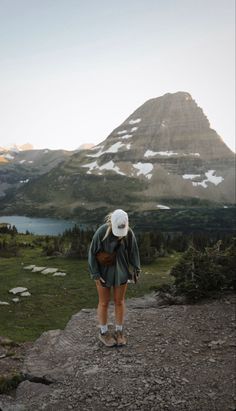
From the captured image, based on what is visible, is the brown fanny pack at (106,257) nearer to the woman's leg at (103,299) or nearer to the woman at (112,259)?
the woman at (112,259)

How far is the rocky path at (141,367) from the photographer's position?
7.66 meters

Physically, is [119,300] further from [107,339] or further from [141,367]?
[141,367]

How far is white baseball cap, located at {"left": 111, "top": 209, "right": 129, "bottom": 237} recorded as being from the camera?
28.9ft

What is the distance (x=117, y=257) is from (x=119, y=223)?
105cm

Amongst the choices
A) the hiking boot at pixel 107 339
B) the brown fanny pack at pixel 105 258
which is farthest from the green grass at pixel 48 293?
the brown fanny pack at pixel 105 258

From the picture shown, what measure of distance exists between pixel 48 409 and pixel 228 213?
7881 inches

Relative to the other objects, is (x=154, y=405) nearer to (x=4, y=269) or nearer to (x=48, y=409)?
(x=48, y=409)

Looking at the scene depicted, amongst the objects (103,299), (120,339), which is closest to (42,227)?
(120,339)

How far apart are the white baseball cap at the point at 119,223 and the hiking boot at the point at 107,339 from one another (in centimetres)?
284

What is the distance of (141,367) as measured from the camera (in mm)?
8773

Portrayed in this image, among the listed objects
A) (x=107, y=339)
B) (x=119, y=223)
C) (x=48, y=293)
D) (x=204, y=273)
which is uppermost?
(x=119, y=223)

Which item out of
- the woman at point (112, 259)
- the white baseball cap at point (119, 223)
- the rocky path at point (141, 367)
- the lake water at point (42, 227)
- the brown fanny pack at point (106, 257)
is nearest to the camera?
the rocky path at point (141, 367)

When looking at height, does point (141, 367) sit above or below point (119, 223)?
below

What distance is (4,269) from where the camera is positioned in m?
27.0
